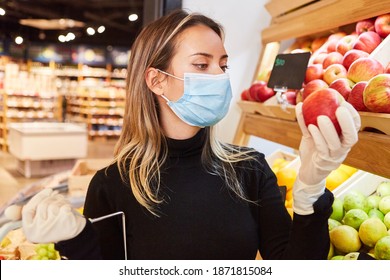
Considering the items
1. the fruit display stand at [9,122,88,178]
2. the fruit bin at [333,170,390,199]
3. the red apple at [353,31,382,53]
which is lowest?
the fruit display stand at [9,122,88,178]

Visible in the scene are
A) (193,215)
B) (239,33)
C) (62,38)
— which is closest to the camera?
(193,215)

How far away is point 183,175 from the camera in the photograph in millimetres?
1454

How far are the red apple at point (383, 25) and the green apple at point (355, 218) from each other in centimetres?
71

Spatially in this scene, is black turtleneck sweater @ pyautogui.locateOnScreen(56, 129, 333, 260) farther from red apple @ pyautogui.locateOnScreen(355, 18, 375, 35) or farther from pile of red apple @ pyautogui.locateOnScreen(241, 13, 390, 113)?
red apple @ pyautogui.locateOnScreen(355, 18, 375, 35)

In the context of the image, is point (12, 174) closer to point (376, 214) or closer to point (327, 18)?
point (327, 18)

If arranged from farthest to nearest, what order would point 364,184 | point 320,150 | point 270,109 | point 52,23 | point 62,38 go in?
point 62,38 < point 52,23 < point 270,109 < point 364,184 < point 320,150

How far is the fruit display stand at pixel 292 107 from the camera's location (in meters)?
1.52

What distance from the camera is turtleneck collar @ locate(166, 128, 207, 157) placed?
4.82 ft

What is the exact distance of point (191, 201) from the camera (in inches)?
55.5

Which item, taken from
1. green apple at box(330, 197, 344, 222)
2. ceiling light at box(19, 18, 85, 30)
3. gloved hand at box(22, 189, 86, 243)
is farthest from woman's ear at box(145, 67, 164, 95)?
ceiling light at box(19, 18, 85, 30)

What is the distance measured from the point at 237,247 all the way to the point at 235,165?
25cm

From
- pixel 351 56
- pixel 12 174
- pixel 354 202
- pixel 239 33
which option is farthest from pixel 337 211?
pixel 12 174

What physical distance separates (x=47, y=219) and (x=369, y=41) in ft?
4.75
